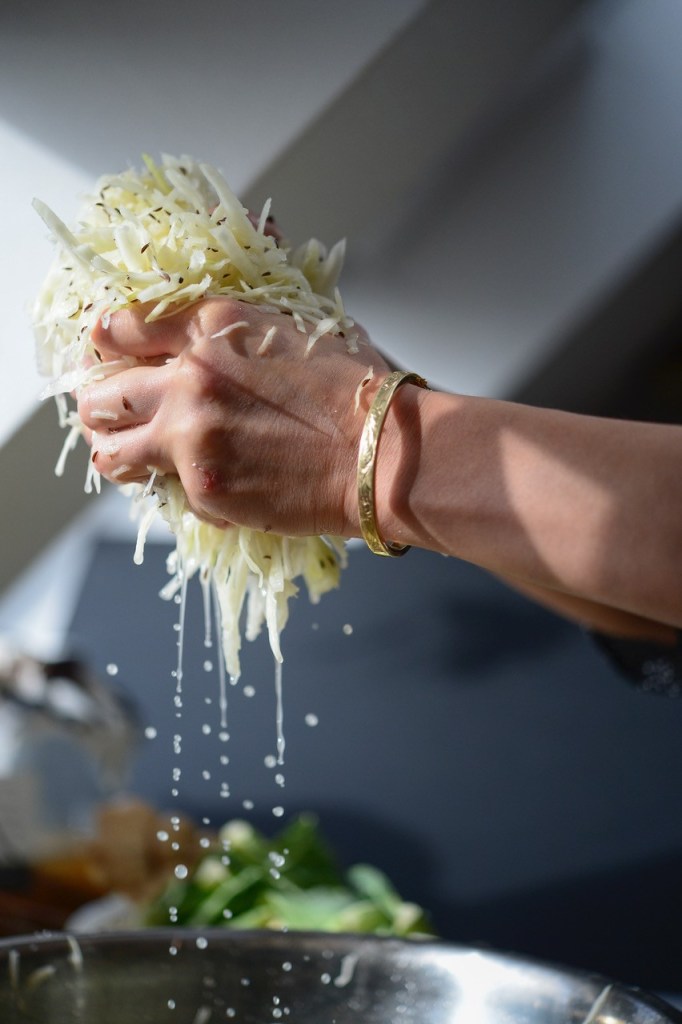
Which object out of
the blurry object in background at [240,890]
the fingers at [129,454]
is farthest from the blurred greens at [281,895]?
the fingers at [129,454]

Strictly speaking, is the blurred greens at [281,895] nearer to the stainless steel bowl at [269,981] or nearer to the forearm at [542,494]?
the stainless steel bowl at [269,981]

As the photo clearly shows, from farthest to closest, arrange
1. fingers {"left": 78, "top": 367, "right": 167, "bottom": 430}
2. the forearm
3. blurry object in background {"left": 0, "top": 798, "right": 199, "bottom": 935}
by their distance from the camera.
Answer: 1. blurry object in background {"left": 0, "top": 798, "right": 199, "bottom": 935}
2. fingers {"left": 78, "top": 367, "right": 167, "bottom": 430}
3. the forearm

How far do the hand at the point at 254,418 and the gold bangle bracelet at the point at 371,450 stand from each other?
1 centimetres

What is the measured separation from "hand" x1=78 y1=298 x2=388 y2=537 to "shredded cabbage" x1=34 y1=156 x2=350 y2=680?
0.07ft

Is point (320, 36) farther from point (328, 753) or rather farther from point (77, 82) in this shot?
point (328, 753)

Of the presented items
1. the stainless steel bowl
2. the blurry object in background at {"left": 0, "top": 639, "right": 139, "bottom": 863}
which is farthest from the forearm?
the blurry object in background at {"left": 0, "top": 639, "right": 139, "bottom": 863}

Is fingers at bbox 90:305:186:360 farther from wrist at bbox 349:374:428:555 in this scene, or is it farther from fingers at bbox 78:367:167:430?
wrist at bbox 349:374:428:555

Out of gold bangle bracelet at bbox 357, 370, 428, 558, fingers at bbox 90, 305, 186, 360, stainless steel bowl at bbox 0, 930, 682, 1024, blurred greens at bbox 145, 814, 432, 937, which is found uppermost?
gold bangle bracelet at bbox 357, 370, 428, 558

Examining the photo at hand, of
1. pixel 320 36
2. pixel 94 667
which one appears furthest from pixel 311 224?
pixel 94 667

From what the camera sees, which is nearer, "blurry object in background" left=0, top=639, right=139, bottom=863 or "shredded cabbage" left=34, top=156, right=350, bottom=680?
"shredded cabbage" left=34, top=156, right=350, bottom=680

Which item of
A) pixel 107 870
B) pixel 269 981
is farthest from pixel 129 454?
pixel 107 870

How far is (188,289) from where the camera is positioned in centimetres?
70

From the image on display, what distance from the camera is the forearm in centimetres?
55

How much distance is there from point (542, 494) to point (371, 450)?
0.34ft
